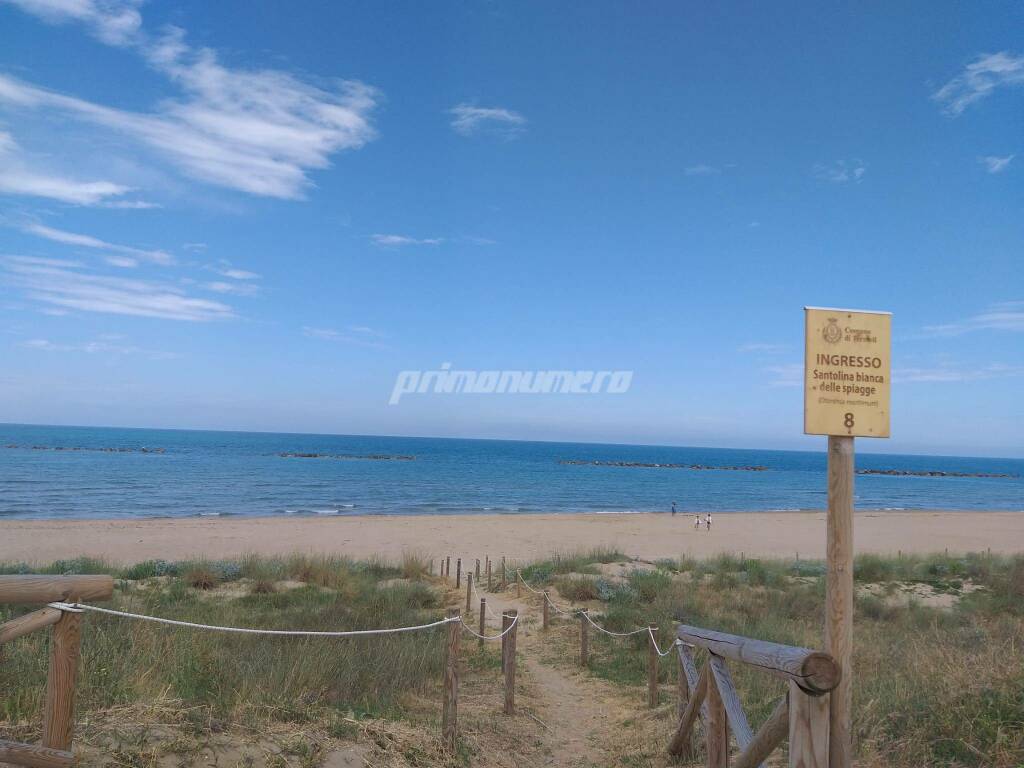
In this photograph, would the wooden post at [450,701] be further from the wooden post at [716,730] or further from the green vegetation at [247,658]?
the wooden post at [716,730]

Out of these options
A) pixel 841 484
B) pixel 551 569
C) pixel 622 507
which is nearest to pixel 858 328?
pixel 841 484

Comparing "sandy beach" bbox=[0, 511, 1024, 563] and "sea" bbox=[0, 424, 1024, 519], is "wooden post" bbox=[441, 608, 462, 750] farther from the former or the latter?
"sea" bbox=[0, 424, 1024, 519]

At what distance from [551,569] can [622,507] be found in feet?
117

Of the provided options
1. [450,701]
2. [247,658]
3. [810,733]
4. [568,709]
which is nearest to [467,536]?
[568,709]

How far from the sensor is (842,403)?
370 cm

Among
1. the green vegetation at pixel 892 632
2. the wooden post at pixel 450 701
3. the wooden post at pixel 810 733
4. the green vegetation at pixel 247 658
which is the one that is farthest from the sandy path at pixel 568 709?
the wooden post at pixel 810 733

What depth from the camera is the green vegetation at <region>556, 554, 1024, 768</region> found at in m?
5.03

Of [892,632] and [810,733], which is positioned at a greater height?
[810,733]

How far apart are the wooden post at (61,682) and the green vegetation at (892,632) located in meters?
4.96

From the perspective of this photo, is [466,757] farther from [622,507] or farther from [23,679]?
[622,507]

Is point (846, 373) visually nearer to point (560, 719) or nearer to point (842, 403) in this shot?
point (842, 403)

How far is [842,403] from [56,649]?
4.17m

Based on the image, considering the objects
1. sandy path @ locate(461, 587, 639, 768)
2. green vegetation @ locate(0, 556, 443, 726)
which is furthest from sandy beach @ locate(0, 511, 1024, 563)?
sandy path @ locate(461, 587, 639, 768)

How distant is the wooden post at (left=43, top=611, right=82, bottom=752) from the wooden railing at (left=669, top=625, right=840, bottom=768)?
354 cm
